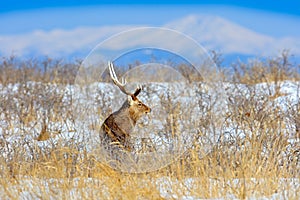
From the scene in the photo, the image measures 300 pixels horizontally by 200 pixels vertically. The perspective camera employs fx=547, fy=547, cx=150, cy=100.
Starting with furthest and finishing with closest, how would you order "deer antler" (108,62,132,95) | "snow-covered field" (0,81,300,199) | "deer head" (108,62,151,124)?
"deer head" (108,62,151,124)
"deer antler" (108,62,132,95)
"snow-covered field" (0,81,300,199)

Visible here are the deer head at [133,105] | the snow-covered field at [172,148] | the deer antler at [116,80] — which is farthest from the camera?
the deer head at [133,105]

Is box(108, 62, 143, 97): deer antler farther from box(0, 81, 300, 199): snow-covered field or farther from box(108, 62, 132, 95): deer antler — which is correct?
box(0, 81, 300, 199): snow-covered field

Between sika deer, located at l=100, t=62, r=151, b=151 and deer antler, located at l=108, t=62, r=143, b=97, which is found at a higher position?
deer antler, located at l=108, t=62, r=143, b=97

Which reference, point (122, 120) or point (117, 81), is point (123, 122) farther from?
point (117, 81)

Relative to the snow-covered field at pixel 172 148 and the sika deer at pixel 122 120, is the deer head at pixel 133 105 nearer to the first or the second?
the sika deer at pixel 122 120

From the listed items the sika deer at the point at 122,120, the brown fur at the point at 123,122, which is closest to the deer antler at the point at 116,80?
the sika deer at the point at 122,120

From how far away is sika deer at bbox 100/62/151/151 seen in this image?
589 centimetres

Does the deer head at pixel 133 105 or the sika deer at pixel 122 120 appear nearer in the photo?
the sika deer at pixel 122 120

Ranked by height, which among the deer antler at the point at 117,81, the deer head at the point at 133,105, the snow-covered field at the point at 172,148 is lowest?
the snow-covered field at the point at 172,148

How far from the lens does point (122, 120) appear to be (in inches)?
239

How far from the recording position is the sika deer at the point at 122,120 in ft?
19.3

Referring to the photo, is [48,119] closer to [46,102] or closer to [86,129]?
[46,102]

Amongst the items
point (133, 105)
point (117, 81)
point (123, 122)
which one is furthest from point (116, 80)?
point (123, 122)

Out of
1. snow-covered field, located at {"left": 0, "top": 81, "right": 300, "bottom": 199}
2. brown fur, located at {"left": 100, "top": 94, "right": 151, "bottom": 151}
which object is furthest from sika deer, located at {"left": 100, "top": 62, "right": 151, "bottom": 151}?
snow-covered field, located at {"left": 0, "top": 81, "right": 300, "bottom": 199}
